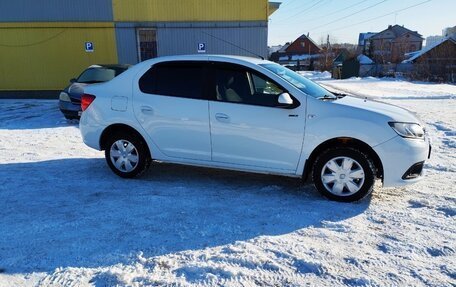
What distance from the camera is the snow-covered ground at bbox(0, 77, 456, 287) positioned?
10.2 feet

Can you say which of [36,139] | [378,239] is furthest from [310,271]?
[36,139]

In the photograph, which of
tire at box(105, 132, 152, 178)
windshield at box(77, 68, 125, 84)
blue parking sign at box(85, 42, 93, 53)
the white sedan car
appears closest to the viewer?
the white sedan car

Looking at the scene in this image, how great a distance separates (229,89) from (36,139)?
537 centimetres

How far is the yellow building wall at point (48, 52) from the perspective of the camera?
16531 mm

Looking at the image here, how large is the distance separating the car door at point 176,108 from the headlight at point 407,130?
88.0 inches

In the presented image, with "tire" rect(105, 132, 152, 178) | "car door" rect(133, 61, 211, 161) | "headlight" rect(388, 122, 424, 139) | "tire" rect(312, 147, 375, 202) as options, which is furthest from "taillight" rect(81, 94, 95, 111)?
"headlight" rect(388, 122, 424, 139)

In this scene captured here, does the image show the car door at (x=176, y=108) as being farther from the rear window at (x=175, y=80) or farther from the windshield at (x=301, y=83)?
the windshield at (x=301, y=83)

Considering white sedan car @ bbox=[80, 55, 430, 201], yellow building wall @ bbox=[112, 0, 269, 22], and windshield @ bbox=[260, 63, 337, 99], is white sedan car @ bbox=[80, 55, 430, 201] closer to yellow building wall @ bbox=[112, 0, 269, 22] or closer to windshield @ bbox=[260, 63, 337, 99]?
windshield @ bbox=[260, 63, 337, 99]

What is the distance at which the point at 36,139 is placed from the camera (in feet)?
27.5

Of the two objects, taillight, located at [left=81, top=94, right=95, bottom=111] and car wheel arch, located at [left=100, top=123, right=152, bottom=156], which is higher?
taillight, located at [left=81, top=94, right=95, bottom=111]

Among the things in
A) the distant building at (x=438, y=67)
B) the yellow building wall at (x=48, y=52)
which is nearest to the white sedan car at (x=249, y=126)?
the yellow building wall at (x=48, y=52)

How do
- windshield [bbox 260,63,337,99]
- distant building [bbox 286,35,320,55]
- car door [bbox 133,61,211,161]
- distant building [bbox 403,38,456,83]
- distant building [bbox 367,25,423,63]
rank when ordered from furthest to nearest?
distant building [bbox 286,35,320,55] < distant building [bbox 367,25,423,63] < distant building [bbox 403,38,456,83] < car door [bbox 133,61,211,161] < windshield [bbox 260,63,337,99]

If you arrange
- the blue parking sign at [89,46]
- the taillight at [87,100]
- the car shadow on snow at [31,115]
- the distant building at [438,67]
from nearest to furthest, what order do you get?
the taillight at [87,100] < the car shadow on snow at [31,115] < the blue parking sign at [89,46] < the distant building at [438,67]

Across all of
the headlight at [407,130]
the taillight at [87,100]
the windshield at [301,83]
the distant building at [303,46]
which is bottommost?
the headlight at [407,130]
